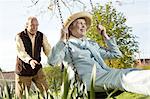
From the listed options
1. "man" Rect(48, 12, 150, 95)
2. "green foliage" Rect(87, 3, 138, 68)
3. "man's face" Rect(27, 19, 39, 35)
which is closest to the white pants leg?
"man" Rect(48, 12, 150, 95)

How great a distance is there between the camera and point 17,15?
18.2 feet

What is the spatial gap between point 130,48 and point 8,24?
2.47m

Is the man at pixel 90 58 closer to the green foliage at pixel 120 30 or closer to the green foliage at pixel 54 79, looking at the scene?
the green foliage at pixel 54 79

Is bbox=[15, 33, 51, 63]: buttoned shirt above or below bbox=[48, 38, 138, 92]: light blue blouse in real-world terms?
above

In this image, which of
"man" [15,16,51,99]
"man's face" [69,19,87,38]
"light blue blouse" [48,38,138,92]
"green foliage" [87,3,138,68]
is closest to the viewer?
"man" [15,16,51,99]

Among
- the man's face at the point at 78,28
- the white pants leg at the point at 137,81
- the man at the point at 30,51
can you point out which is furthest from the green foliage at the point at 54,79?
the white pants leg at the point at 137,81

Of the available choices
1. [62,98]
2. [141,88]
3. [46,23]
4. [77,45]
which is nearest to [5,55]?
[46,23]

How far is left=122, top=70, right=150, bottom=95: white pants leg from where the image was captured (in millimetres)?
3648

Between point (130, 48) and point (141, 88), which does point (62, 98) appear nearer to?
point (141, 88)

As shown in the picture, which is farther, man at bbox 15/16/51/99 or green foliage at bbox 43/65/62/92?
man at bbox 15/16/51/99

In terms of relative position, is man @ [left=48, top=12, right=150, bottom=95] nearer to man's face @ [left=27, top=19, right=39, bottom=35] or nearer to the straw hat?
the straw hat

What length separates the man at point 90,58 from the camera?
3826mm

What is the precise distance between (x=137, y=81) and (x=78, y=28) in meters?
0.91

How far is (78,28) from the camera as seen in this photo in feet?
14.2
